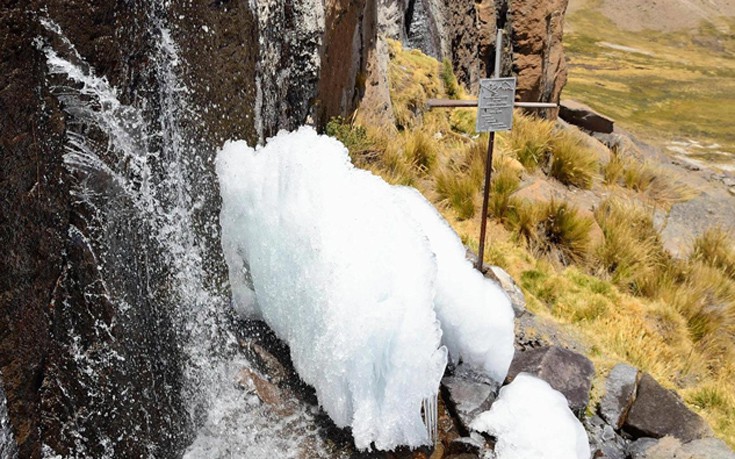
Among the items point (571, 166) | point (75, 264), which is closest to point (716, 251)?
point (571, 166)

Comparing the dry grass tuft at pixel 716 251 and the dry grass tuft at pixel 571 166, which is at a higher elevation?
the dry grass tuft at pixel 571 166

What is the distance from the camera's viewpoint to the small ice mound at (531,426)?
3.14 m

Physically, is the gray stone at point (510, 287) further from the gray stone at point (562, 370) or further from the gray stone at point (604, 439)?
the gray stone at point (604, 439)

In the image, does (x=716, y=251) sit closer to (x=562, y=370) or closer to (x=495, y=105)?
(x=495, y=105)

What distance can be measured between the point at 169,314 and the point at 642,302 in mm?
4503

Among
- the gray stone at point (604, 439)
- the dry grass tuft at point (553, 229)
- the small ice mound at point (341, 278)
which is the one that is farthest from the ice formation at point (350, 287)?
the dry grass tuft at point (553, 229)

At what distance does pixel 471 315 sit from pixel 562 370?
84 centimetres

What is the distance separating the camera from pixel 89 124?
2553mm

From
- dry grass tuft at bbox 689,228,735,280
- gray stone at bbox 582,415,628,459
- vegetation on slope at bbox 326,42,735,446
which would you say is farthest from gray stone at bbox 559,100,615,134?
gray stone at bbox 582,415,628,459

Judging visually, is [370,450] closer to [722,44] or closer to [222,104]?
[222,104]

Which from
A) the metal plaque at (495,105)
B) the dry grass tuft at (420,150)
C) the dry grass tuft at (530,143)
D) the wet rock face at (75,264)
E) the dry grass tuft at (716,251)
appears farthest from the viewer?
the dry grass tuft at (530,143)

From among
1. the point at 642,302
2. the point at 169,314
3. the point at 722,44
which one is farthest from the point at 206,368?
the point at 722,44

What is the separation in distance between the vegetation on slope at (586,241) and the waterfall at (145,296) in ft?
7.91

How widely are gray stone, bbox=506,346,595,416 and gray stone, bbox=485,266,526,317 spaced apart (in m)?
0.74
